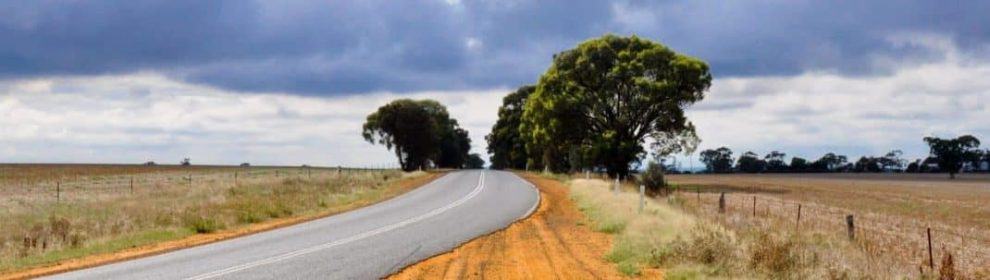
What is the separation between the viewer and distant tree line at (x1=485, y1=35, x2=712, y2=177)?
61438 mm

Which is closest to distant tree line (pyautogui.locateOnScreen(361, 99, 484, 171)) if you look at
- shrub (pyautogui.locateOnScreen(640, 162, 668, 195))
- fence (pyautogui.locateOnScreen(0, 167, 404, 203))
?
fence (pyautogui.locateOnScreen(0, 167, 404, 203))

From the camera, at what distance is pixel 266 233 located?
83.5ft

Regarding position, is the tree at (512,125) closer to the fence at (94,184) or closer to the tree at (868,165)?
the fence at (94,184)

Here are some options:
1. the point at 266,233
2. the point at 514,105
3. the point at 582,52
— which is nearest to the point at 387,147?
the point at 514,105

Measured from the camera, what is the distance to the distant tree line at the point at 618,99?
61.4 metres

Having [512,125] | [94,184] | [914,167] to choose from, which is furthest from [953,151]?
[94,184]

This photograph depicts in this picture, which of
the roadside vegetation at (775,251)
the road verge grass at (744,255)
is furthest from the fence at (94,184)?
the road verge grass at (744,255)

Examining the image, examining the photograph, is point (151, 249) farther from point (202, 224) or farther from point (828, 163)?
point (828, 163)

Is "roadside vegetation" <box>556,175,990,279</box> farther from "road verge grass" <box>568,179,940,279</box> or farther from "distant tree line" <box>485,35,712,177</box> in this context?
"distant tree line" <box>485,35,712,177</box>

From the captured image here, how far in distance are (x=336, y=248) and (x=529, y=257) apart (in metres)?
4.15

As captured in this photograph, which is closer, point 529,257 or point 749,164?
point 529,257

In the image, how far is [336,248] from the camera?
20.2m

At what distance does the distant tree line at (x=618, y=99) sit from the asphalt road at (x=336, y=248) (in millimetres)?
27533

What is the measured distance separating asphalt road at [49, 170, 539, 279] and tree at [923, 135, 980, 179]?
438 feet
